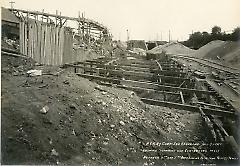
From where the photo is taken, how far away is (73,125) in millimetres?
1423

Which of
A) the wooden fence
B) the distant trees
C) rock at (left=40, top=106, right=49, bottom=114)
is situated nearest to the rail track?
the wooden fence

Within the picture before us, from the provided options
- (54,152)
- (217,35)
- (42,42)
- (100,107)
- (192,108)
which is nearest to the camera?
(54,152)

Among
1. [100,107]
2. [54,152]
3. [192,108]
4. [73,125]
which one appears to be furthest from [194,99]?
[54,152]

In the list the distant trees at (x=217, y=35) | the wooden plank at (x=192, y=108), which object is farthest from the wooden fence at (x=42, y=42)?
the distant trees at (x=217, y=35)

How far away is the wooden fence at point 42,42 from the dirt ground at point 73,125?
0.20 metres

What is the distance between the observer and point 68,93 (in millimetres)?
1586

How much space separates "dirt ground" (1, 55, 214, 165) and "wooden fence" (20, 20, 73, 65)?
0.65 ft

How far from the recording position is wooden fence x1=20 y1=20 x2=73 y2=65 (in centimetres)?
194

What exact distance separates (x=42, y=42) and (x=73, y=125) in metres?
0.77

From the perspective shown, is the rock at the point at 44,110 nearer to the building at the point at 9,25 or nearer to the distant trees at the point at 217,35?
the building at the point at 9,25

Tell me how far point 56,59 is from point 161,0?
0.82m

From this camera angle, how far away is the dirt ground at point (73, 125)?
4.38 feet

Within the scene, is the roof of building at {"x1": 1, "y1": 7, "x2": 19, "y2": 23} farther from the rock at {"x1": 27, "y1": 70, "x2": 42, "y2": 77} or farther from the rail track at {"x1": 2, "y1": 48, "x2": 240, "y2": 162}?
the rail track at {"x1": 2, "y1": 48, "x2": 240, "y2": 162}

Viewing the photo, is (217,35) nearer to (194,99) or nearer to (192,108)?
(194,99)
